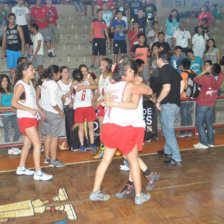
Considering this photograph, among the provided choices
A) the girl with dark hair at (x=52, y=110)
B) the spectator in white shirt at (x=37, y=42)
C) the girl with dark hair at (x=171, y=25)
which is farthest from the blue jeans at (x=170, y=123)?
the girl with dark hair at (x=171, y=25)

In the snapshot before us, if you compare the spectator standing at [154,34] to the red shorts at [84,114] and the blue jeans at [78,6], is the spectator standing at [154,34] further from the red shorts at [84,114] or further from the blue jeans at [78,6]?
the red shorts at [84,114]

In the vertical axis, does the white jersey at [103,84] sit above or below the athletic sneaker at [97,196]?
above

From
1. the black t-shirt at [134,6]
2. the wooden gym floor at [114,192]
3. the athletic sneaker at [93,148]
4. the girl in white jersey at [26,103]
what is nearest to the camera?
the wooden gym floor at [114,192]

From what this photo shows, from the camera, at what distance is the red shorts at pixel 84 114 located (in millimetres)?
6203

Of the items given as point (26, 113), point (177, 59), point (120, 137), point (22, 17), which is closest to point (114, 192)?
point (120, 137)

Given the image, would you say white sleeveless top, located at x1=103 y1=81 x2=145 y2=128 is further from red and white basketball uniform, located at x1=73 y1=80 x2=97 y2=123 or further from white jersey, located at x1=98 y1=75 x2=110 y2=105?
red and white basketball uniform, located at x1=73 y1=80 x2=97 y2=123

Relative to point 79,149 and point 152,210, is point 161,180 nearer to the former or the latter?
point 152,210

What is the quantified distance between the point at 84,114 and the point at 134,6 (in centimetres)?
736

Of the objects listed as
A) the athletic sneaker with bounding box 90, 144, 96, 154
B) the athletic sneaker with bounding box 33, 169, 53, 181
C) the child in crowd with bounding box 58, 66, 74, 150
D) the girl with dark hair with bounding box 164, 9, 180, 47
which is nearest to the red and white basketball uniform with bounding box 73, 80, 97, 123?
the child in crowd with bounding box 58, 66, 74, 150

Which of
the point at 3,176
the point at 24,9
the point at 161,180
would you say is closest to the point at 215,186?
the point at 161,180

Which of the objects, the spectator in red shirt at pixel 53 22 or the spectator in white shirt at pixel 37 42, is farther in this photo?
the spectator in red shirt at pixel 53 22

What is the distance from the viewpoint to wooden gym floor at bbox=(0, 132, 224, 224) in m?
3.61

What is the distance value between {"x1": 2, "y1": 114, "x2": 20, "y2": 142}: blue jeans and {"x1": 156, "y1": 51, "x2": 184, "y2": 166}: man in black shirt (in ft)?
9.79

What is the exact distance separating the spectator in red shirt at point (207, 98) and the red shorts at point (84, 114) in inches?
86.5
